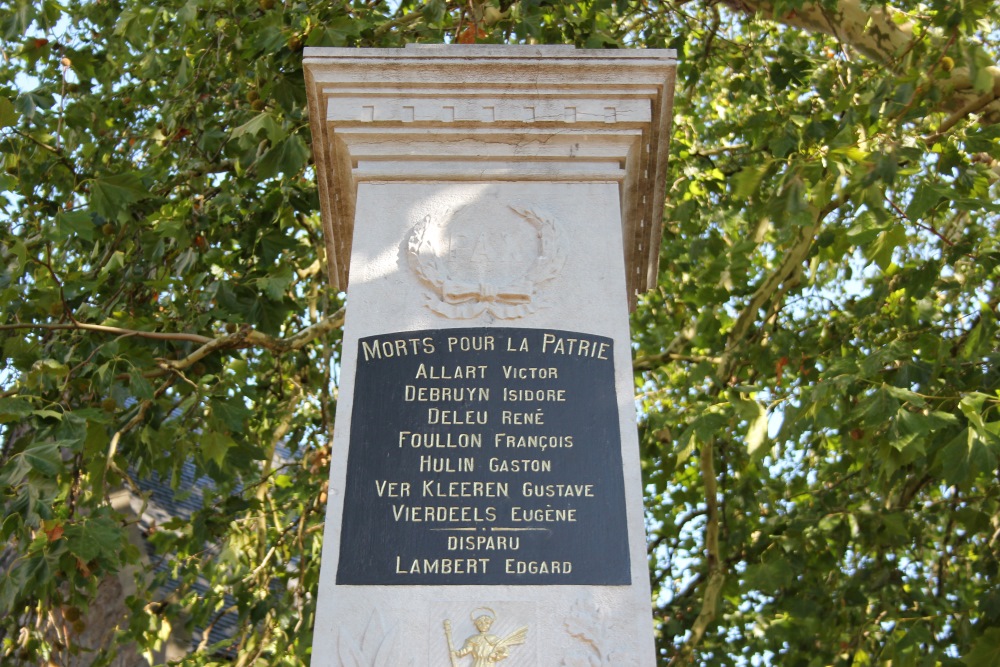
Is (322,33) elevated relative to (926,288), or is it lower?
elevated

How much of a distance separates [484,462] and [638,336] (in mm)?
6367

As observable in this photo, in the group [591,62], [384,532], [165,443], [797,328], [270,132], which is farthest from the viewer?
[797,328]

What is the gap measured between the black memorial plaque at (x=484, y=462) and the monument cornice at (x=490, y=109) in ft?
2.49

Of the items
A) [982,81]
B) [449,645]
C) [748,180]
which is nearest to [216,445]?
[449,645]

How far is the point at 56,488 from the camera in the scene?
510cm

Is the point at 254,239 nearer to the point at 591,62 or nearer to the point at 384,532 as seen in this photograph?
the point at 591,62

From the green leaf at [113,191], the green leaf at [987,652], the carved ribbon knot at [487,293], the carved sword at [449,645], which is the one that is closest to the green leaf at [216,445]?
the green leaf at [113,191]

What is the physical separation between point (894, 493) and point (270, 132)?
15.4 ft

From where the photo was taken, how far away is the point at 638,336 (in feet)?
33.1

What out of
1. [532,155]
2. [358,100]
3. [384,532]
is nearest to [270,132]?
[358,100]

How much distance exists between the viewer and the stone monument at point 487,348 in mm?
3590

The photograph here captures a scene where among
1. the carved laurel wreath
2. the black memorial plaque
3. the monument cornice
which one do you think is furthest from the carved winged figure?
the monument cornice

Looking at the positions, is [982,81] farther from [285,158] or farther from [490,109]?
[285,158]

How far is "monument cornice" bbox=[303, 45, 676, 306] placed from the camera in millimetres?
4480
